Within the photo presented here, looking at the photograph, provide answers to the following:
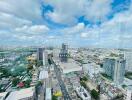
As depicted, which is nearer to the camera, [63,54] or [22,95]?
[22,95]

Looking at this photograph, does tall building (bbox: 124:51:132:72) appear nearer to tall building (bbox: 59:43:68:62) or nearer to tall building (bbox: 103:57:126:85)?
tall building (bbox: 103:57:126:85)

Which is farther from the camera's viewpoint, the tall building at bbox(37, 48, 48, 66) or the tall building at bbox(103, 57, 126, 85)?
the tall building at bbox(37, 48, 48, 66)

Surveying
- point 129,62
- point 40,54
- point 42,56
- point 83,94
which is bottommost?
point 83,94

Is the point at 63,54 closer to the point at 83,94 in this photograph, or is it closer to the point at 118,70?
the point at 118,70

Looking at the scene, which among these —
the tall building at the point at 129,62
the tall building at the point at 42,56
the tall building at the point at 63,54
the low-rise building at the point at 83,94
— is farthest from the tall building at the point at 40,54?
the tall building at the point at 129,62

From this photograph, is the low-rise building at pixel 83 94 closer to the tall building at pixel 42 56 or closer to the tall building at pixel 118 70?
the tall building at pixel 118 70

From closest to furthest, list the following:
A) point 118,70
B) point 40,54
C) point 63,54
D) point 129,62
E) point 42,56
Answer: point 118,70 → point 129,62 → point 63,54 → point 42,56 → point 40,54

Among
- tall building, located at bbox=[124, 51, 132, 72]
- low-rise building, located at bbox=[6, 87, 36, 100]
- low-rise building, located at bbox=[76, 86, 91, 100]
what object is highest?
tall building, located at bbox=[124, 51, 132, 72]

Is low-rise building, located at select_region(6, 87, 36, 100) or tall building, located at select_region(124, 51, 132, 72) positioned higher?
tall building, located at select_region(124, 51, 132, 72)

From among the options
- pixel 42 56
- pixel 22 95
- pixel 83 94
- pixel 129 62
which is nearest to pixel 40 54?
pixel 42 56

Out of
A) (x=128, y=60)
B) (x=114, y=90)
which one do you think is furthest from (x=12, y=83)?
(x=128, y=60)

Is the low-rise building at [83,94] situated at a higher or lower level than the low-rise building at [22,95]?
lower

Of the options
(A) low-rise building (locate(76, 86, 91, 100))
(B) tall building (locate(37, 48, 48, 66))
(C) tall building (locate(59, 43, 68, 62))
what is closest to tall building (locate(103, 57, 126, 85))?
(A) low-rise building (locate(76, 86, 91, 100))
